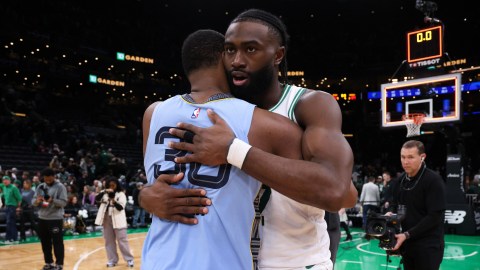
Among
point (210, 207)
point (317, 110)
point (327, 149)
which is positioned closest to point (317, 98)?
point (317, 110)

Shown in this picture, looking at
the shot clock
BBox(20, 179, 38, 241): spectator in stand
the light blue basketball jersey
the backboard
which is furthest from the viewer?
the shot clock

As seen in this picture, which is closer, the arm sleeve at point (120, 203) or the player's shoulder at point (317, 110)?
the player's shoulder at point (317, 110)

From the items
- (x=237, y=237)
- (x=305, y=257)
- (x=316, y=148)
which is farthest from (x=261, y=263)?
(x=316, y=148)

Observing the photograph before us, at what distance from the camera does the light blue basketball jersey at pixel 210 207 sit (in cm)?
162

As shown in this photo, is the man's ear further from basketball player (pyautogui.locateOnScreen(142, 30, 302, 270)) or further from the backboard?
the backboard

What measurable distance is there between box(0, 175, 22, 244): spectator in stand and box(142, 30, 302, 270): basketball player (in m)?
10.6

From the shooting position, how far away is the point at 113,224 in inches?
328

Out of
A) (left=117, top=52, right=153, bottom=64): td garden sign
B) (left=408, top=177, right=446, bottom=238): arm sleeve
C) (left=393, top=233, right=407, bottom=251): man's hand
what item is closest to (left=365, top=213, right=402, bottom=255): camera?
(left=393, top=233, right=407, bottom=251): man's hand

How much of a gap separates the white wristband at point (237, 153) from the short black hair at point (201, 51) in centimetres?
38

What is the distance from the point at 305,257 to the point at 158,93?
32132mm

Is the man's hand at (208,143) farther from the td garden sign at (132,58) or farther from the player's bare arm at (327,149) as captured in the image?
the td garden sign at (132,58)

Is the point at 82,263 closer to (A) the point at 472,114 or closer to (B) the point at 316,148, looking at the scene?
(B) the point at 316,148

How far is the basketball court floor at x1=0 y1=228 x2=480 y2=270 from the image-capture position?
332 inches

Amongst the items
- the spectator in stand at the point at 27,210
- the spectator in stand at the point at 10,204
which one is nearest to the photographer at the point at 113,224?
the spectator in stand at the point at 10,204
